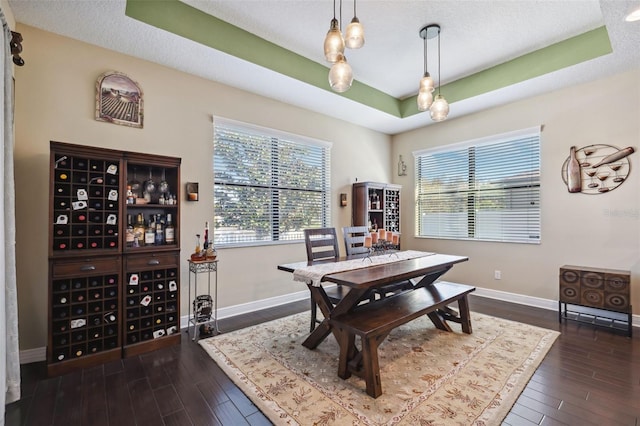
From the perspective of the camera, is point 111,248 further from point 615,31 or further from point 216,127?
point 615,31

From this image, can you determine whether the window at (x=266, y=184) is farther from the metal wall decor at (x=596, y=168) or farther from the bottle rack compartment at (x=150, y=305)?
the metal wall decor at (x=596, y=168)

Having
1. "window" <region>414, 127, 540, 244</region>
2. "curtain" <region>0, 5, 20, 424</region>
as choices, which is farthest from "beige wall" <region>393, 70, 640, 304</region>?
"curtain" <region>0, 5, 20, 424</region>

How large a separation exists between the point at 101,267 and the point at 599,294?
495cm

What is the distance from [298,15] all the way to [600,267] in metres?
4.46

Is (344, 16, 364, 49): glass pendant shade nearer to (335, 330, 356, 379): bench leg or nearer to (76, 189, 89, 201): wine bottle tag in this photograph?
(335, 330, 356, 379): bench leg

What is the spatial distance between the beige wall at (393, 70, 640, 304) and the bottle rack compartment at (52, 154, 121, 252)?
4759 millimetres

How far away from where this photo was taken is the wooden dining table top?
2131 mm

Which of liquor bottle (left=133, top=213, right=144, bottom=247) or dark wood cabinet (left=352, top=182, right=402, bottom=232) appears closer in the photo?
liquor bottle (left=133, top=213, right=144, bottom=247)

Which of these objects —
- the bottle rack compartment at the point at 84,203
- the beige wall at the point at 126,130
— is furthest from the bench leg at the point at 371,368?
the bottle rack compartment at the point at 84,203

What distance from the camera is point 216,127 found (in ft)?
11.9

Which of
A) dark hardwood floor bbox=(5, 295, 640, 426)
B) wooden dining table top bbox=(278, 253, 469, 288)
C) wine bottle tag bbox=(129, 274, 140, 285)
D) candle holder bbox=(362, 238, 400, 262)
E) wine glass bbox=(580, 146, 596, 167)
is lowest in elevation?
dark hardwood floor bbox=(5, 295, 640, 426)

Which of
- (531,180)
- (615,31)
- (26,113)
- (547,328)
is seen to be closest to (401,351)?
(547,328)

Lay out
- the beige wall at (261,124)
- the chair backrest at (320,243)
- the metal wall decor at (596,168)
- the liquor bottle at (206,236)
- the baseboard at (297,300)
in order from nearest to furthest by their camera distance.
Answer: the beige wall at (261,124) < the chair backrest at (320,243) < the liquor bottle at (206,236) < the metal wall decor at (596,168) < the baseboard at (297,300)

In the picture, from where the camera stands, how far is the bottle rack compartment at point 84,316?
7.75ft
